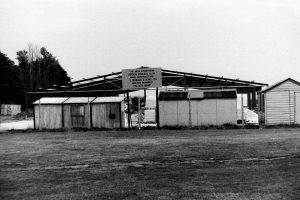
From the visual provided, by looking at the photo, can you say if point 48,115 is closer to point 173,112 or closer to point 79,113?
point 79,113

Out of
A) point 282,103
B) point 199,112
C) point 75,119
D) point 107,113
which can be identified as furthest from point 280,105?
point 75,119

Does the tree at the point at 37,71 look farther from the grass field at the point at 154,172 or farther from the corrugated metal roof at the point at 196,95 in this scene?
the grass field at the point at 154,172

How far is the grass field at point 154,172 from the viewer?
289 inches

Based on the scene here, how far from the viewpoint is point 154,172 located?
9.45 meters

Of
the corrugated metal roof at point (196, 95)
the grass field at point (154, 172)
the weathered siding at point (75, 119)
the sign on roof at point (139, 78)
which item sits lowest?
the grass field at point (154, 172)

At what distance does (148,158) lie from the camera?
38.2ft

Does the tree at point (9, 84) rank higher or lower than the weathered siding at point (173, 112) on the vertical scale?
higher

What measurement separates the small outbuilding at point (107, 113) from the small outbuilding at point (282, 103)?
30.1 ft

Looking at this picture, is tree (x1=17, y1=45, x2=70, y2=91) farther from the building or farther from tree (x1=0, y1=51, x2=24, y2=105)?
the building

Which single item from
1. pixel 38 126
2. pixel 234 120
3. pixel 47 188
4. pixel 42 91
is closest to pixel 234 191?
pixel 47 188

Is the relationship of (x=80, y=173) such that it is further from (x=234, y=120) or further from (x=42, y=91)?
(x=42, y=91)

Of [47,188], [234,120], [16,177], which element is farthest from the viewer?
[234,120]

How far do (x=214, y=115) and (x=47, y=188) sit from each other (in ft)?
64.6

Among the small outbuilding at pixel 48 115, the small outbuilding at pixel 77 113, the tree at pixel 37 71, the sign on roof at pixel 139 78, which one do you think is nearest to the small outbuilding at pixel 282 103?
the sign on roof at pixel 139 78
